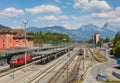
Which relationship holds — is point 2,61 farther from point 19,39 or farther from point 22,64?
point 19,39

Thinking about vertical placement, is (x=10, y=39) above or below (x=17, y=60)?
above

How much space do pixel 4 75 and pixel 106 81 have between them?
86.6 ft

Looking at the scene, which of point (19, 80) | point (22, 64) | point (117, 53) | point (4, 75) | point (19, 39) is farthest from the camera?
point (19, 39)

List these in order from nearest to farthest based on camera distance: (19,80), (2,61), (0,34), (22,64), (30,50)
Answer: (19,80)
(2,61)
(22,64)
(30,50)
(0,34)

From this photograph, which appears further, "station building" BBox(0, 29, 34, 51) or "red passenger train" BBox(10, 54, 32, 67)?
"station building" BBox(0, 29, 34, 51)

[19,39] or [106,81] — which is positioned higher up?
[19,39]

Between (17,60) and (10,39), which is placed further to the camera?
(10,39)

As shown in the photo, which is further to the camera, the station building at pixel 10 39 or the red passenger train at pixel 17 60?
the station building at pixel 10 39

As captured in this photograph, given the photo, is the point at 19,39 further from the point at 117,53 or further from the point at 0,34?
the point at 117,53

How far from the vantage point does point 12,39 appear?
157750 mm

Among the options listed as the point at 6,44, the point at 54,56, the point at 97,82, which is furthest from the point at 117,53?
the point at 97,82

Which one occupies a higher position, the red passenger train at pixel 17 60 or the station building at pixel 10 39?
the station building at pixel 10 39

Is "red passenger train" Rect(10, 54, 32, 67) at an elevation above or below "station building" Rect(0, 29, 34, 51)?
below

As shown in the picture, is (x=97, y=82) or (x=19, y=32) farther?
(x=19, y=32)
